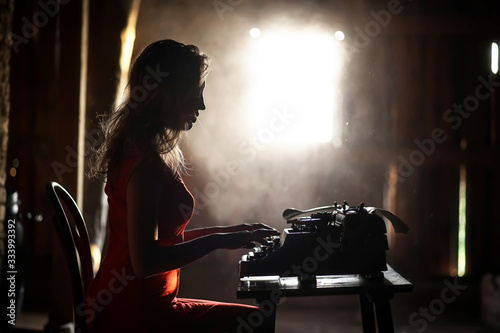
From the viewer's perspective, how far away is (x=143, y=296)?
1742mm

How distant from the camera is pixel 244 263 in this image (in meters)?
1.97

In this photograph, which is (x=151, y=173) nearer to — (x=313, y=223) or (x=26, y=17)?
(x=313, y=223)

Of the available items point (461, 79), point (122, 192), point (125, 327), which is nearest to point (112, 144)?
point (122, 192)

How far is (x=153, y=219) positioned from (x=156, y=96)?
0.48 metres

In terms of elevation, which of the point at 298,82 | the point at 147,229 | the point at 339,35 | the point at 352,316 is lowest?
the point at 352,316

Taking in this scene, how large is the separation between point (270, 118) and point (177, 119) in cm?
301

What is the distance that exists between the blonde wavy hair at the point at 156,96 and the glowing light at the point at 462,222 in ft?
12.1

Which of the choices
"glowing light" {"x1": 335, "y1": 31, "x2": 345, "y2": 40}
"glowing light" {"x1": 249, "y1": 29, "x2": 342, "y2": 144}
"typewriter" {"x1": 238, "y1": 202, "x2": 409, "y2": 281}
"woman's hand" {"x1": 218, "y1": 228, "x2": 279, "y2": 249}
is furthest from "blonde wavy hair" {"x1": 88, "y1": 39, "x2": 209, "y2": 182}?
"glowing light" {"x1": 335, "y1": 31, "x2": 345, "y2": 40}

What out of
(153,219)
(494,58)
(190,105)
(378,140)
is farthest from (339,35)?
(153,219)

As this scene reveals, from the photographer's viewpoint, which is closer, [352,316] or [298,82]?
[352,316]

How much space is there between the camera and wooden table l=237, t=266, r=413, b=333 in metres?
1.83

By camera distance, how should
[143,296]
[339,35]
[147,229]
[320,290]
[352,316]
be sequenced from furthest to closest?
[339,35], [352,316], [320,290], [143,296], [147,229]

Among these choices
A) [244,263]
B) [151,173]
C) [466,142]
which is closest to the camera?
[151,173]

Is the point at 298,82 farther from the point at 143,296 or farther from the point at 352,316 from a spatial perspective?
the point at 143,296
